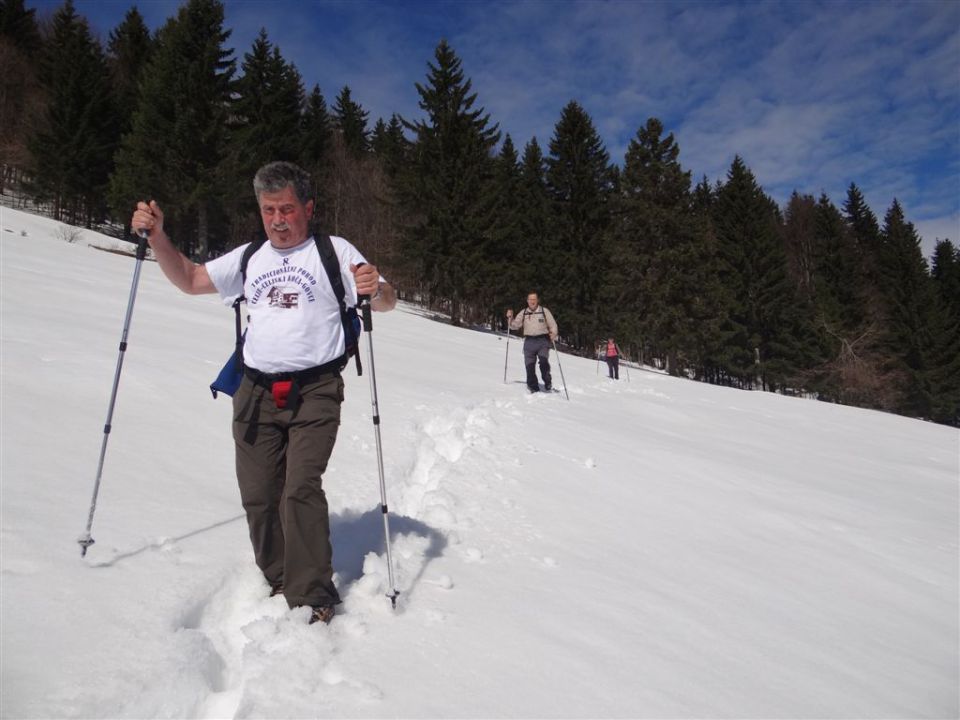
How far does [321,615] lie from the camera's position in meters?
2.22

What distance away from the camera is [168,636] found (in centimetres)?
200

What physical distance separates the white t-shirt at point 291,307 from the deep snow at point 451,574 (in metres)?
1.12

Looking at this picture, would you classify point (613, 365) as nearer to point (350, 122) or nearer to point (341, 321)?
point (341, 321)

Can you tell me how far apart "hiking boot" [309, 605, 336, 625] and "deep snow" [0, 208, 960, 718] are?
0.04 meters

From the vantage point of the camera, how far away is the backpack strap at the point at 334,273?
8.16 ft

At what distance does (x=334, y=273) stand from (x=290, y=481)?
3.25 ft

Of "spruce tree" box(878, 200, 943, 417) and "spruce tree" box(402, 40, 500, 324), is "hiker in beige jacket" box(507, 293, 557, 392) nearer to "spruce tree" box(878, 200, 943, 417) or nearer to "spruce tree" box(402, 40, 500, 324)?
"spruce tree" box(402, 40, 500, 324)

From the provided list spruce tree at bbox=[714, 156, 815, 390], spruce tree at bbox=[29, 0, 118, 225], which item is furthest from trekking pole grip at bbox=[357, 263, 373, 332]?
spruce tree at bbox=[29, 0, 118, 225]

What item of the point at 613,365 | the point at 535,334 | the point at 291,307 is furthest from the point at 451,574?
the point at 613,365

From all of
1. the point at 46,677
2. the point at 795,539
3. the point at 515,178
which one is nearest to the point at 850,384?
the point at 515,178

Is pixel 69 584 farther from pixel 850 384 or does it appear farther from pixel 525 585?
pixel 850 384

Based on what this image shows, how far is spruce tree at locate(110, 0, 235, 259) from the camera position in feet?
82.5

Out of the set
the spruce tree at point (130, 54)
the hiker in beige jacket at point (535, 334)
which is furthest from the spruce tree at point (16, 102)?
the hiker in beige jacket at point (535, 334)

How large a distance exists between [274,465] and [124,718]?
1.07 m
